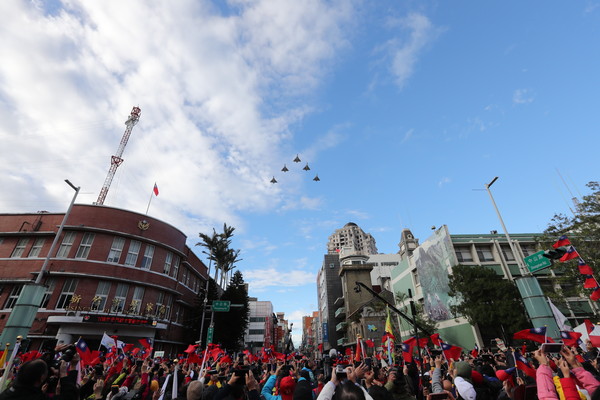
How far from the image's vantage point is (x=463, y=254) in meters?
34.2

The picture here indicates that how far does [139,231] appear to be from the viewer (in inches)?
1111

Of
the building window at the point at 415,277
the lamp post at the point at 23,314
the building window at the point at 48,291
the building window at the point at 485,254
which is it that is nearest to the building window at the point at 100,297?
the building window at the point at 48,291

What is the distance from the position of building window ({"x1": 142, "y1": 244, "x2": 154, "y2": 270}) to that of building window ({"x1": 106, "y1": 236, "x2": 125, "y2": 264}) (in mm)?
2273

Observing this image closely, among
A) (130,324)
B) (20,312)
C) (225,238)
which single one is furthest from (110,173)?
(20,312)

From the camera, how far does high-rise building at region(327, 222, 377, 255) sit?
13066 cm

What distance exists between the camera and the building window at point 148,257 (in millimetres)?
28144

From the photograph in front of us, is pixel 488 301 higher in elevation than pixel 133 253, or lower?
lower

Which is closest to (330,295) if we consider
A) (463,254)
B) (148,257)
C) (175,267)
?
(463,254)

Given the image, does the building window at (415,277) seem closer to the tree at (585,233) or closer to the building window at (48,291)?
the tree at (585,233)

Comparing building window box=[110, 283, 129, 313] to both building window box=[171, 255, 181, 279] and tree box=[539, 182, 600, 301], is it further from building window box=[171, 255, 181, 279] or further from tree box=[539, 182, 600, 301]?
tree box=[539, 182, 600, 301]

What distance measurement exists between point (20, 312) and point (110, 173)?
3239 centimetres

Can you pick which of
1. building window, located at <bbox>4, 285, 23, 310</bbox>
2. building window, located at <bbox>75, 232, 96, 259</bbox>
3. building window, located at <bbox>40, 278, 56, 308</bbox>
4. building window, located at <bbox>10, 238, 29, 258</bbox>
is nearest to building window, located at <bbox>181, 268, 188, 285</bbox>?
building window, located at <bbox>75, 232, 96, 259</bbox>

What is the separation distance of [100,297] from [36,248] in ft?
25.0

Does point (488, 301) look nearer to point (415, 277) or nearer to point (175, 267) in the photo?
point (415, 277)
